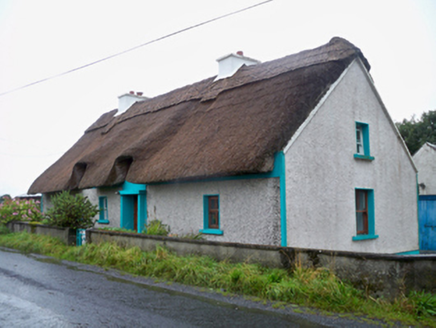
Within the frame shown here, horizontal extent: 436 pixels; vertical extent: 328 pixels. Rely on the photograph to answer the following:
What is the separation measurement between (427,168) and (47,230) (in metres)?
24.3

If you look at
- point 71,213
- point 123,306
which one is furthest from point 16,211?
point 123,306

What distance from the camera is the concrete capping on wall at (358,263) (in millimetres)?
6246

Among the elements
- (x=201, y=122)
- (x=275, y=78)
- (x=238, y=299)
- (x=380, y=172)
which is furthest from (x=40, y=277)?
(x=380, y=172)

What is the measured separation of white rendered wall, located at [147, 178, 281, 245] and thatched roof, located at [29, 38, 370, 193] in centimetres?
71

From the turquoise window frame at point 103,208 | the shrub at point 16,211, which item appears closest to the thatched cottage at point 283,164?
the turquoise window frame at point 103,208

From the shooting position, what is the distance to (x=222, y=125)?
12.7 m

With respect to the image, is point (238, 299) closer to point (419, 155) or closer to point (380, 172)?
point (380, 172)

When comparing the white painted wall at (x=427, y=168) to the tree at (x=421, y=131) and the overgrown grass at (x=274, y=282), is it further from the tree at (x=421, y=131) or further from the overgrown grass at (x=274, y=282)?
the overgrown grass at (x=274, y=282)

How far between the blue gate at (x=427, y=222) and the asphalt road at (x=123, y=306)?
11.2m

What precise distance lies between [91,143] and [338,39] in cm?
1483

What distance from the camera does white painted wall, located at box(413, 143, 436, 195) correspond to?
2719 cm

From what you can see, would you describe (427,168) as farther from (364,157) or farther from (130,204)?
(130,204)

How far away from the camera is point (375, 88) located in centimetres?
1321

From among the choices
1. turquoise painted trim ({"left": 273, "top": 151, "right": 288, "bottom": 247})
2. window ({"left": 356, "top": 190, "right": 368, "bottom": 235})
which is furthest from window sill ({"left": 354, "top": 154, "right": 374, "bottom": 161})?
turquoise painted trim ({"left": 273, "top": 151, "right": 288, "bottom": 247})
